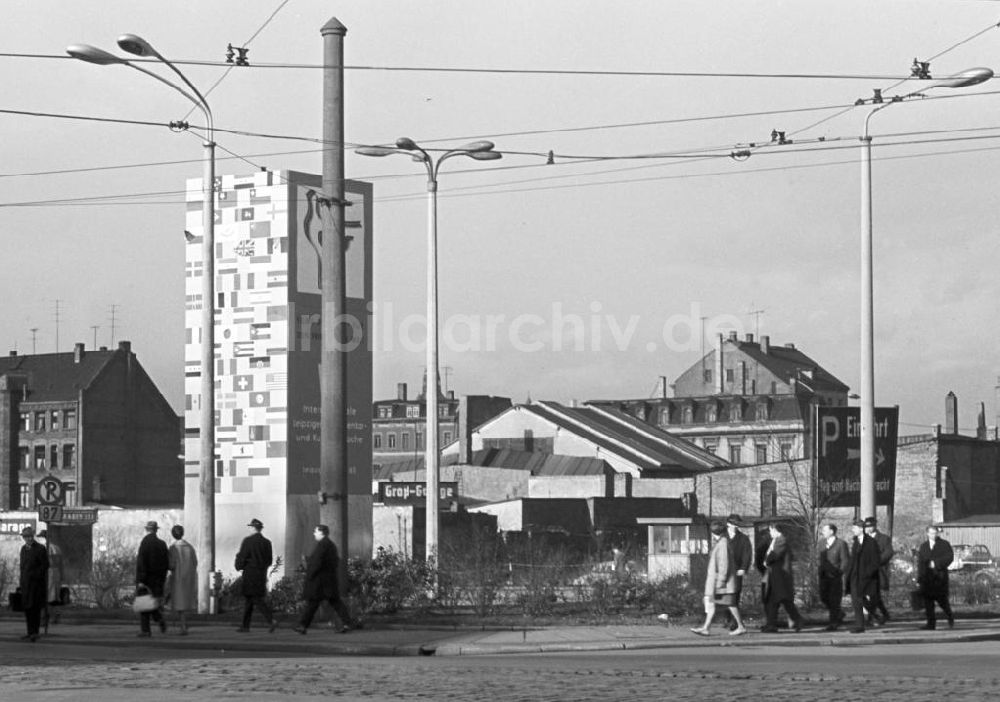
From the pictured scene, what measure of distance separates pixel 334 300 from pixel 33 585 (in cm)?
581

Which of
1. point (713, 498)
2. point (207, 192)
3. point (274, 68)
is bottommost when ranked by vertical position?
point (713, 498)

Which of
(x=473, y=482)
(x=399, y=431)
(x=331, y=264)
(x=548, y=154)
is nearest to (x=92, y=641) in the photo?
(x=331, y=264)

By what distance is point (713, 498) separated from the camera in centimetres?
8356

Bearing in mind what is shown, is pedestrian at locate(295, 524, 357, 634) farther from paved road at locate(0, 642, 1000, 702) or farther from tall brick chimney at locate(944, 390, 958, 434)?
tall brick chimney at locate(944, 390, 958, 434)

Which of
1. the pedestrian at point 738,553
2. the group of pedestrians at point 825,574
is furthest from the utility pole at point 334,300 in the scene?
the pedestrian at point 738,553

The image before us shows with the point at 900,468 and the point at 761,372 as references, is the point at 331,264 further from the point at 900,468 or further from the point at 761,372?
the point at 761,372

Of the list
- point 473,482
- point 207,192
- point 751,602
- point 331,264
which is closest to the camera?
point 331,264

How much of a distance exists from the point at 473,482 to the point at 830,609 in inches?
2683

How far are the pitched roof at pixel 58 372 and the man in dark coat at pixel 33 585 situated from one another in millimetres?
83519

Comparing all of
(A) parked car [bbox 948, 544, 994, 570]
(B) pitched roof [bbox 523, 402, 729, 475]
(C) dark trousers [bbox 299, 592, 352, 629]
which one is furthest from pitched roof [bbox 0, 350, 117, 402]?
(C) dark trousers [bbox 299, 592, 352, 629]

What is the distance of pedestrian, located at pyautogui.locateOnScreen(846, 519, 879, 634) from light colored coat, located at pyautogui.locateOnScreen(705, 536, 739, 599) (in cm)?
167

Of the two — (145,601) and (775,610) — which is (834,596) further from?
(145,601)

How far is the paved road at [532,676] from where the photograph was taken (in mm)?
13695

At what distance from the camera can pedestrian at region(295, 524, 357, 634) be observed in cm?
2180
